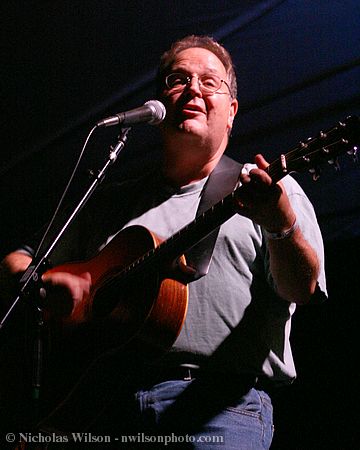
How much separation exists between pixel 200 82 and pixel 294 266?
102cm

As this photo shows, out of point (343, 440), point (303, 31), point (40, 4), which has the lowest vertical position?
point (343, 440)

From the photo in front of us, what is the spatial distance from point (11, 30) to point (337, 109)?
1720mm

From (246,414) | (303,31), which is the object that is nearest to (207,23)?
(303,31)

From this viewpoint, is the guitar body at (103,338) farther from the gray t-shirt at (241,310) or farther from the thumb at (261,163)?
the thumb at (261,163)

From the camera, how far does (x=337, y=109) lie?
291 cm

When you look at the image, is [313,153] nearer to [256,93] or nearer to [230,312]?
[230,312]

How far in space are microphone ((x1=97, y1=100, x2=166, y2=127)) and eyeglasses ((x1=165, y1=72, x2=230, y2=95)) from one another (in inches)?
16.1

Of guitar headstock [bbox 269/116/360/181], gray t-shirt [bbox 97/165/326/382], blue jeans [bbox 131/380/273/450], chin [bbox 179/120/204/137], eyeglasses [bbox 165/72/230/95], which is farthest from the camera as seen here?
eyeglasses [bbox 165/72/230/95]

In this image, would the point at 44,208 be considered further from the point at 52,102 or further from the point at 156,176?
the point at 156,176

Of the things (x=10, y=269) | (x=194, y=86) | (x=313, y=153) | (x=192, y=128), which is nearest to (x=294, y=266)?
(x=313, y=153)

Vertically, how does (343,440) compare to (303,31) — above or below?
below

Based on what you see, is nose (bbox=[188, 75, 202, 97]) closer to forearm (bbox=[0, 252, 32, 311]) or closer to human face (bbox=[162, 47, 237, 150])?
human face (bbox=[162, 47, 237, 150])

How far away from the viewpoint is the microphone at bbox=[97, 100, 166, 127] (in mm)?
1762

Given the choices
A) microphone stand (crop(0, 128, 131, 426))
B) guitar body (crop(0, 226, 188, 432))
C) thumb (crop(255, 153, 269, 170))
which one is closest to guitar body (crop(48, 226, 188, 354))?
guitar body (crop(0, 226, 188, 432))
